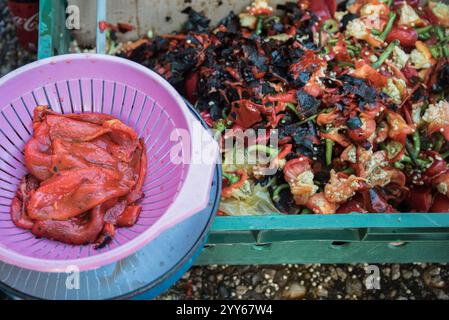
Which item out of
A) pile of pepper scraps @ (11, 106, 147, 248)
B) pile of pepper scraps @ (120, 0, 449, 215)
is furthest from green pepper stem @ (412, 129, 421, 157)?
pile of pepper scraps @ (11, 106, 147, 248)

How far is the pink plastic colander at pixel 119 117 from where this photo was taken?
181cm

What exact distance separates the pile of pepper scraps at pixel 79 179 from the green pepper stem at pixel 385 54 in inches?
48.6

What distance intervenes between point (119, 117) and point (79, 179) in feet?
1.20

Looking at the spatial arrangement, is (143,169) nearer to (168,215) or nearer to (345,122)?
(168,215)

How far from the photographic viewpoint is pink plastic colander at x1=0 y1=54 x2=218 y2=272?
1.81 metres

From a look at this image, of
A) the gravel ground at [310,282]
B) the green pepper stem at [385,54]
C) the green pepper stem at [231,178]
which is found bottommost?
the gravel ground at [310,282]

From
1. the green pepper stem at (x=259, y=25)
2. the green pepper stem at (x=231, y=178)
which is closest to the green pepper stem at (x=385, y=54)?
the green pepper stem at (x=259, y=25)

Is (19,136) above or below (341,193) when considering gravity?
above

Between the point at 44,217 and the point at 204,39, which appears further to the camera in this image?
the point at 204,39

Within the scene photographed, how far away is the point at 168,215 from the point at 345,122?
3.36ft

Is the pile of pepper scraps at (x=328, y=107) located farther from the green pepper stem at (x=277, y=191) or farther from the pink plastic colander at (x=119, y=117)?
the pink plastic colander at (x=119, y=117)
